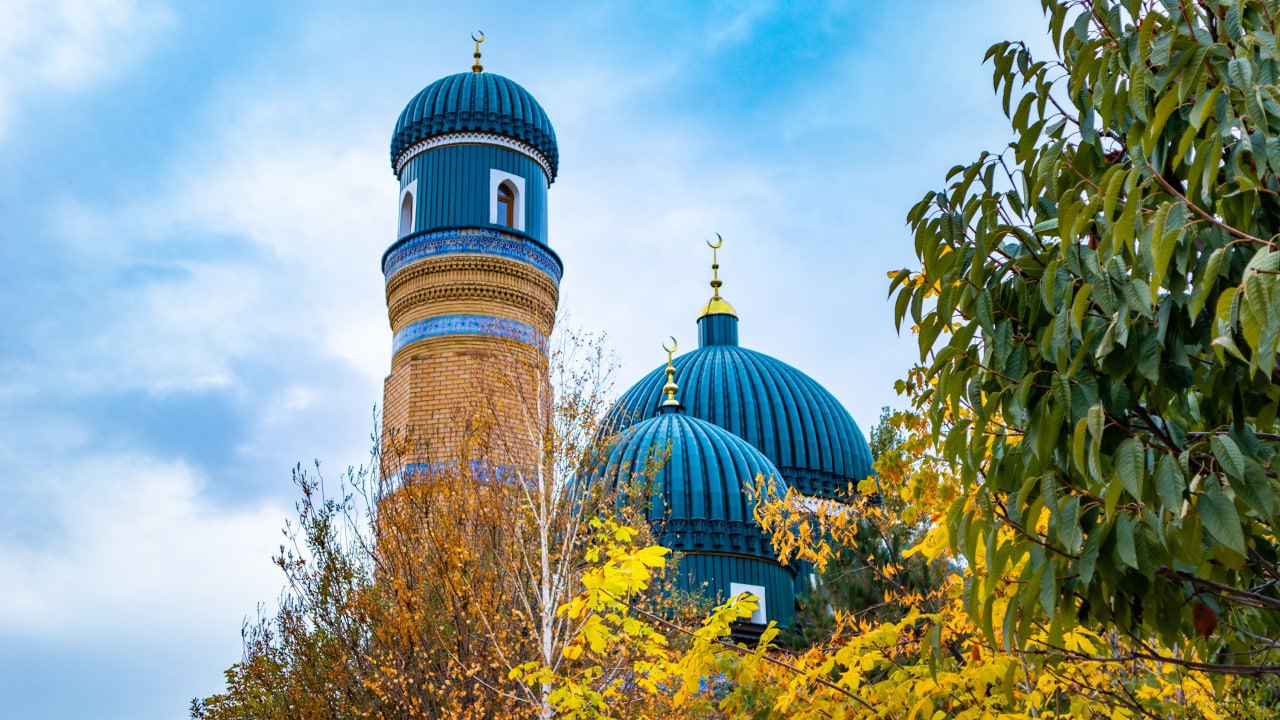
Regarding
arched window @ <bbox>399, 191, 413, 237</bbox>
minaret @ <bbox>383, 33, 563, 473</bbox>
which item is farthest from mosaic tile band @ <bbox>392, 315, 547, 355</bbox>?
arched window @ <bbox>399, 191, 413, 237</bbox>

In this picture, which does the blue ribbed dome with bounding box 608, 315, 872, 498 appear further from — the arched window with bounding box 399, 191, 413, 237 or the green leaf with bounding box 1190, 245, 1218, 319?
the green leaf with bounding box 1190, 245, 1218, 319

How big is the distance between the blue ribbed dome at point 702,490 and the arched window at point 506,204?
477cm

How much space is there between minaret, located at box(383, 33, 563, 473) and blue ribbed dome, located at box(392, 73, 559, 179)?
3cm

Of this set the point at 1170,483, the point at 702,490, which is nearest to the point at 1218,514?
the point at 1170,483

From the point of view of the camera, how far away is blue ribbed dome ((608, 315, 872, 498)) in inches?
1168

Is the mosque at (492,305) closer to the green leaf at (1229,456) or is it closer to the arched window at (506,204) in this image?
the arched window at (506,204)

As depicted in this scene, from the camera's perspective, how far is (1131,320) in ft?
9.91

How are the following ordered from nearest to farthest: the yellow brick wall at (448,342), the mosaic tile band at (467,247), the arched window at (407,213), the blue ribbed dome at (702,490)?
the yellow brick wall at (448,342)
the mosaic tile band at (467,247)
the blue ribbed dome at (702,490)
the arched window at (407,213)

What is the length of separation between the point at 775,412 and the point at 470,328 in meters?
11.3

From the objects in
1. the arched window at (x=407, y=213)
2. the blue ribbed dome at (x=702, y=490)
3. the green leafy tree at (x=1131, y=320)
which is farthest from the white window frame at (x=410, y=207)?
the green leafy tree at (x=1131, y=320)

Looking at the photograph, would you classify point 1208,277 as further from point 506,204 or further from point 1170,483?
point 506,204

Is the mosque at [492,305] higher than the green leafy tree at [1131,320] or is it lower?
higher

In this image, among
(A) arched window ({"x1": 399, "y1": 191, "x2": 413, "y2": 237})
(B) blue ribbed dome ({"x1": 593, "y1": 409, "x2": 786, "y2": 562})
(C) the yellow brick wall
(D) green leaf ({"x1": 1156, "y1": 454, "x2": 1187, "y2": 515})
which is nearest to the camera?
(D) green leaf ({"x1": 1156, "y1": 454, "x2": 1187, "y2": 515})

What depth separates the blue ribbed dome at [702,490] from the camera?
22.7m
